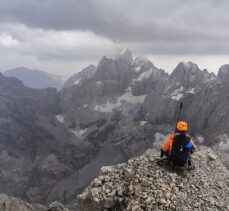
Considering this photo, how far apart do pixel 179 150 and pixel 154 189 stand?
2729mm

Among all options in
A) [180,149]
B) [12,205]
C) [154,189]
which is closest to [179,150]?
[180,149]

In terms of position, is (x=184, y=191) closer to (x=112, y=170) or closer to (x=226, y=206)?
(x=226, y=206)

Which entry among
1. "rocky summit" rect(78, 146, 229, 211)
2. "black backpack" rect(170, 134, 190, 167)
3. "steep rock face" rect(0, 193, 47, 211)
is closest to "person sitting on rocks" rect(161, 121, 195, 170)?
"black backpack" rect(170, 134, 190, 167)

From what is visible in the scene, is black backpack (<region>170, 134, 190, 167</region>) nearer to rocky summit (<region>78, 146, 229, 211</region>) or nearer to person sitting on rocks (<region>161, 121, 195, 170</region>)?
person sitting on rocks (<region>161, 121, 195, 170</region>)

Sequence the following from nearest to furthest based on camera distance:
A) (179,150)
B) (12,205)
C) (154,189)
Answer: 1. (154,189)
2. (179,150)
3. (12,205)

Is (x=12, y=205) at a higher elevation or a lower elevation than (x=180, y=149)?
lower

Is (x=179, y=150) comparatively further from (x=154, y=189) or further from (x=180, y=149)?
(x=154, y=189)

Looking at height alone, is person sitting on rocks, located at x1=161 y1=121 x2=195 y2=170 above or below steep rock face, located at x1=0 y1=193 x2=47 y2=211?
above

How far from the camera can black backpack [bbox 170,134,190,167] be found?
25609 mm

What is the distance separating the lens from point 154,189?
966 inches

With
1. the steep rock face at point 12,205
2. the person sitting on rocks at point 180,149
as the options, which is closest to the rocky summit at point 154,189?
the person sitting on rocks at point 180,149

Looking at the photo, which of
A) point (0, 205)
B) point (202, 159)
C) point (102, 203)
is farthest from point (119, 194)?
point (0, 205)

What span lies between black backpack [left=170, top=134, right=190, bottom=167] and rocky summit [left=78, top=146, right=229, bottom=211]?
57 cm

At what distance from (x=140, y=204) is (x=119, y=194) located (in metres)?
1.76
